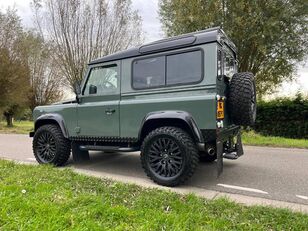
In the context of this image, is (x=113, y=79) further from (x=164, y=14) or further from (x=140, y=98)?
(x=164, y=14)

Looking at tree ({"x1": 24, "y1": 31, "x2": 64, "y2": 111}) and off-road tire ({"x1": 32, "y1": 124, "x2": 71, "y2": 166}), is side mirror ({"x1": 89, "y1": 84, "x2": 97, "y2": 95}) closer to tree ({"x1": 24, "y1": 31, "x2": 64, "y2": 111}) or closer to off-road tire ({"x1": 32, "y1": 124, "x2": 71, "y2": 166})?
off-road tire ({"x1": 32, "y1": 124, "x2": 71, "y2": 166})

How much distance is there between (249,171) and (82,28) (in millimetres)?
10993

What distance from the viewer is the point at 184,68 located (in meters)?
4.28

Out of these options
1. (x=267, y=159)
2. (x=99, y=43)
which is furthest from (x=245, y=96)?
(x=99, y=43)

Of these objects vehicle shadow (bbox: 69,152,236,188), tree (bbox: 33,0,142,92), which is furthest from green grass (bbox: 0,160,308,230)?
tree (bbox: 33,0,142,92)

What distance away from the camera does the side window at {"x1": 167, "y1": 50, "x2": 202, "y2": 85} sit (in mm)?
4156

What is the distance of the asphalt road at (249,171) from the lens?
406 centimetres

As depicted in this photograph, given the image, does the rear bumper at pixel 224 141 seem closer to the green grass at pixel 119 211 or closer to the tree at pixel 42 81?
the green grass at pixel 119 211

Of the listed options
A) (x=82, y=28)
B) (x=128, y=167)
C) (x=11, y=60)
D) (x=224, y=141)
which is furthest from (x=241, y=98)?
(x=11, y=60)

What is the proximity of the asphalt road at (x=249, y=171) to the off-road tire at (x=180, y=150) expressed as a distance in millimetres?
301

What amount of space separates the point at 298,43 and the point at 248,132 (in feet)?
13.5

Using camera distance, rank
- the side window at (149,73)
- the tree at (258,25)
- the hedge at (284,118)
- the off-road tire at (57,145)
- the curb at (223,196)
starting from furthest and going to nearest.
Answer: the hedge at (284,118), the tree at (258,25), the off-road tire at (57,145), the side window at (149,73), the curb at (223,196)

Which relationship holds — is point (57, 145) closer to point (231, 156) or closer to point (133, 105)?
point (133, 105)

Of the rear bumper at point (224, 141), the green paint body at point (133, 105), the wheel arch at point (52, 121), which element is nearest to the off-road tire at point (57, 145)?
the wheel arch at point (52, 121)
